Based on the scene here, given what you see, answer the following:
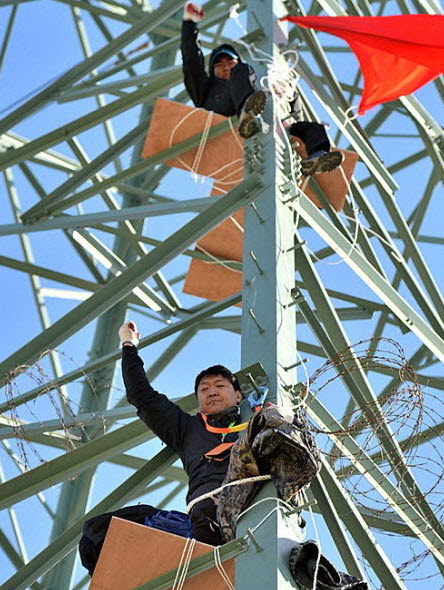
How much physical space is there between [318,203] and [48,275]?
3181 mm

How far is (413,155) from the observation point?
15.4 metres

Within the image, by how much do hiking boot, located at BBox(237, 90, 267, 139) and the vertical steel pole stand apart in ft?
0.38

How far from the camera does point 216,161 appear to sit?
432 inches

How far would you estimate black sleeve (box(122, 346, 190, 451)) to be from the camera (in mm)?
7633

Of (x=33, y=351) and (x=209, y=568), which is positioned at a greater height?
(x=33, y=351)

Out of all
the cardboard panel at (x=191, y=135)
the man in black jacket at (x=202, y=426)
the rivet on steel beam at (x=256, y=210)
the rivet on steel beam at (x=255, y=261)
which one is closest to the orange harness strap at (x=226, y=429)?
the man in black jacket at (x=202, y=426)

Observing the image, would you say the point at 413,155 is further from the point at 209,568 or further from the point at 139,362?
the point at 209,568

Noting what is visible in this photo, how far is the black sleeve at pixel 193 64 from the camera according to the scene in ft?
35.2

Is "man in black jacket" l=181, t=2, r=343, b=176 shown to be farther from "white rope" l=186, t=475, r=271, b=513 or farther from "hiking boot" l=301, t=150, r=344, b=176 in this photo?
"white rope" l=186, t=475, r=271, b=513

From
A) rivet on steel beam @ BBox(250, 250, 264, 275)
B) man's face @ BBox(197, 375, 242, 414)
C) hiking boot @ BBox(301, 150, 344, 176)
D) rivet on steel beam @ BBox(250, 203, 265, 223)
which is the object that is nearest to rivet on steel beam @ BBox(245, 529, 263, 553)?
man's face @ BBox(197, 375, 242, 414)

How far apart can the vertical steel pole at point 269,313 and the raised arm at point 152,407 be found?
477 millimetres

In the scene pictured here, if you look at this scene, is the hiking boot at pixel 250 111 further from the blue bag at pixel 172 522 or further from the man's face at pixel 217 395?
the blue bag at pixel 172 522

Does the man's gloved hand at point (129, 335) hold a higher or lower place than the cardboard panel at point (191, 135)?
lower

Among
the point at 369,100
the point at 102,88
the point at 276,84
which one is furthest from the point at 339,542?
the point at 102,88
